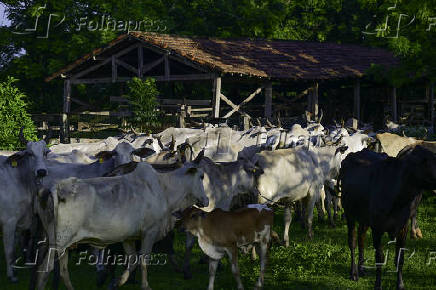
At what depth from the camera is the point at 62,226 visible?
823cm

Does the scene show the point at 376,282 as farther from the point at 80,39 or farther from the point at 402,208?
the point at 80,39

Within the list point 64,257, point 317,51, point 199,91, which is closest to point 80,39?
point 199,91

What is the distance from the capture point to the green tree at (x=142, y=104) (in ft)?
77.3

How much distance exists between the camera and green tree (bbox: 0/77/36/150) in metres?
19.3

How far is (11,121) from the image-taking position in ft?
65.0

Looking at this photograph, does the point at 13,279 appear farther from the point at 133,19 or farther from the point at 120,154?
the point at 133,19

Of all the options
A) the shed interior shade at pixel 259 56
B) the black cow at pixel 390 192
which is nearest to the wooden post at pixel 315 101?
the shed interior shade at pixel 259 56

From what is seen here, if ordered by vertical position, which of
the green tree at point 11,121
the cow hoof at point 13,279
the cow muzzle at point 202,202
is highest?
→ the green tree at point 11,121

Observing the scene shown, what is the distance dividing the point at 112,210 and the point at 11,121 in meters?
12.4

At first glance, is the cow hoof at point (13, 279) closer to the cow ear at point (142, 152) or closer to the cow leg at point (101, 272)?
the cow leg at point (101, 272)

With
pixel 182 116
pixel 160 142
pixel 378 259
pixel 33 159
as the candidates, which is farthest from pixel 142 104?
pixel 378 259

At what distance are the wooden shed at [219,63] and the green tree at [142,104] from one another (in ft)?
5.61

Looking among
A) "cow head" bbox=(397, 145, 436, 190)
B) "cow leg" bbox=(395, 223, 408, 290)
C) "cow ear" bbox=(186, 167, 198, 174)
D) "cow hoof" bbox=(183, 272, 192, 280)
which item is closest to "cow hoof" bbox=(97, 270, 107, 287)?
"cow hoof" bbox=(183, 272, 192, 280)

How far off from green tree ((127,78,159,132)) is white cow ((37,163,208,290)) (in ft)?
46.1
